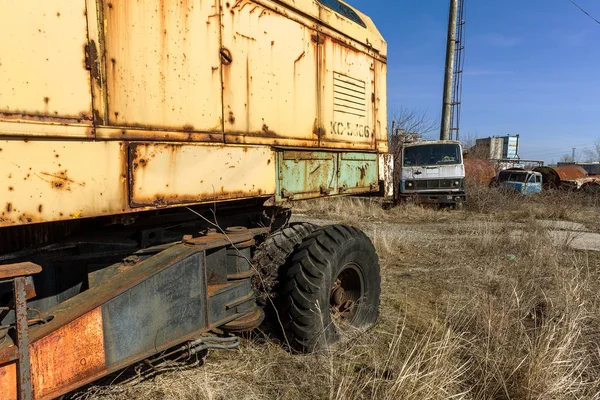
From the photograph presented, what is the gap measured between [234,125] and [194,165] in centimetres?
44

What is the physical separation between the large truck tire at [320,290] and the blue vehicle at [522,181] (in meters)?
14.8

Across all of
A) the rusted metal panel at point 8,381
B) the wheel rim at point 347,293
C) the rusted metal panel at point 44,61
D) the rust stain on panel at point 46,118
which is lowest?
the wheel rim at point 347,293

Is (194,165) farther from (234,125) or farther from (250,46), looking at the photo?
(250,46)

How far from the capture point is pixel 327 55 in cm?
340

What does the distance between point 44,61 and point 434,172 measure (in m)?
13.0

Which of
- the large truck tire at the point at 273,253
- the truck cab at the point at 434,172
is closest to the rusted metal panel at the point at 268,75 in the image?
the large truck tire at the point at 273,253

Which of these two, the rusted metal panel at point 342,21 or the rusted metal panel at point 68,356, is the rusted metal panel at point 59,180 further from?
the rusted metal panel at point 342,21

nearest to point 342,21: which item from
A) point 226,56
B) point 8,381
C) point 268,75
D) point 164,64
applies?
point 268,75

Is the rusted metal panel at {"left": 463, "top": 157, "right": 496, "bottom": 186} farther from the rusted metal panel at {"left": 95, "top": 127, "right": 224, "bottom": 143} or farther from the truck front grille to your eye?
the rusted metal panel at {"left": 95, "top": 127, "right": 224, "bottom": 143}

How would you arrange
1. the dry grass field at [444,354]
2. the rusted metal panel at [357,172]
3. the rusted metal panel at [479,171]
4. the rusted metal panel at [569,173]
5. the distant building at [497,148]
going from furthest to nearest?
the distant building at [497,148]
the rusted metal panel at [569,173]
the rusted metal panel at [479,171]
the rusted metal panel at [357,172]
the dry grass field at [444,354]

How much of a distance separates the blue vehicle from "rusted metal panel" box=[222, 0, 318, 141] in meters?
15.3

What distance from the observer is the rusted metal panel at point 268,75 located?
2486 millimetres

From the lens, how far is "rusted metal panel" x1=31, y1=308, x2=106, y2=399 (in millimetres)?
1721

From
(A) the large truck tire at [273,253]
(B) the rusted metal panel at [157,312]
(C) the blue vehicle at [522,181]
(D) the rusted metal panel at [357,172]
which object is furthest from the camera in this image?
(C) the blue vehicle at [522,181]
